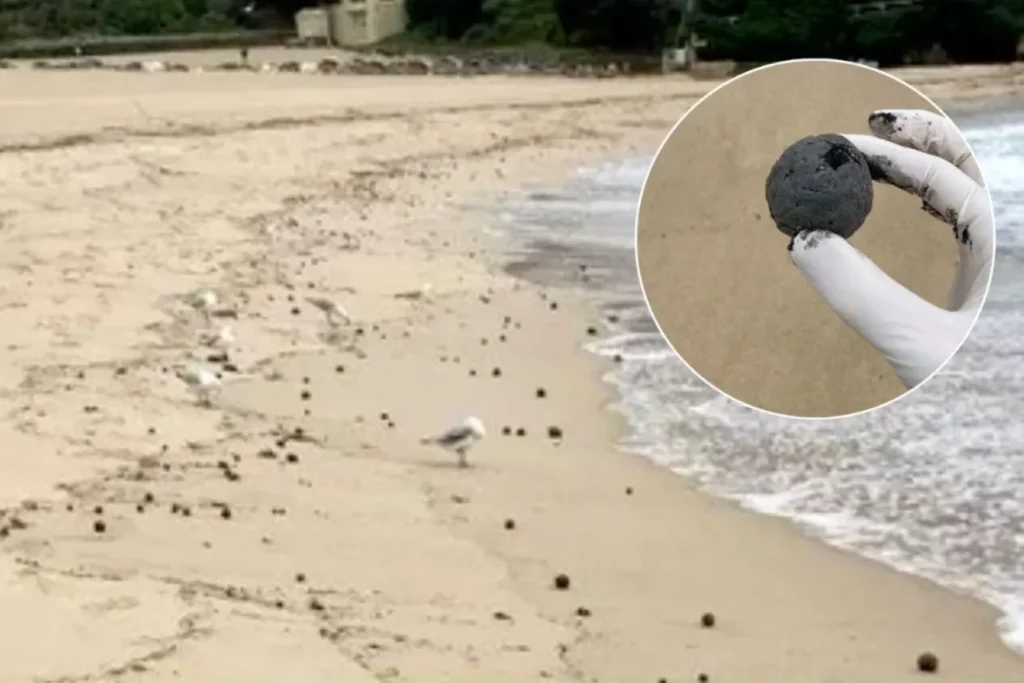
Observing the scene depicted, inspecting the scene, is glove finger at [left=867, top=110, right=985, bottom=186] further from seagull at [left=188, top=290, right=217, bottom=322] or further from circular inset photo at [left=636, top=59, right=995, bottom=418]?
seagull at [left=188, top=290, right=217, bottom=322]

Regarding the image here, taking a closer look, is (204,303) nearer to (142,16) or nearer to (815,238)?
(815,238)

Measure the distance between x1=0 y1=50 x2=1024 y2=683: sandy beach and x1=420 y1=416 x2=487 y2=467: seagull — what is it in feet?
0.09

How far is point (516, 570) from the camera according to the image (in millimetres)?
1784

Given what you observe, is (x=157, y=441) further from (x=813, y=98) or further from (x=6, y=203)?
(x=6, y=203)

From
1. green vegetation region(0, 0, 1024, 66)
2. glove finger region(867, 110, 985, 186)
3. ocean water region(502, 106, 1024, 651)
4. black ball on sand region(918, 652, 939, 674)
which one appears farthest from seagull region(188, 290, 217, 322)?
glove finger region(867, 110, 985, 186)

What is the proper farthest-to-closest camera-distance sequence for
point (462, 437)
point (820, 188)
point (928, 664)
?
point (462, 437)
point (928, 664)
point (820, 188)

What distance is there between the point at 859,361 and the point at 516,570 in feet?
2.63

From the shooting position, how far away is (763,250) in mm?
1075

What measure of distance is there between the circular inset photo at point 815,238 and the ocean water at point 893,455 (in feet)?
1.57

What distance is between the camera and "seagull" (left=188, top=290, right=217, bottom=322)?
3.16 m

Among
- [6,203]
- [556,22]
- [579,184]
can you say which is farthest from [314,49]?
[6,203]

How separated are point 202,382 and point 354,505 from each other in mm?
630

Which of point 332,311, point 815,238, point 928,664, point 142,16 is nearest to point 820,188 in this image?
point 815,238

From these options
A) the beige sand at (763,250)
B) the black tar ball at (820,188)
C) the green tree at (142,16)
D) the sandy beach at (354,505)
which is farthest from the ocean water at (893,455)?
the green tree at (142,16)
